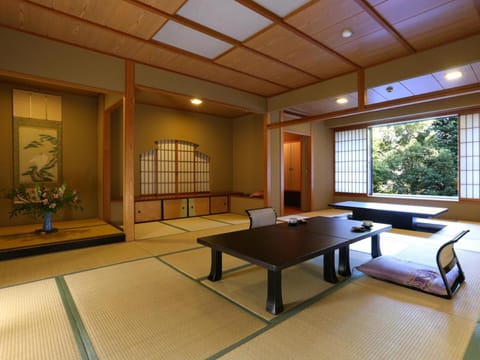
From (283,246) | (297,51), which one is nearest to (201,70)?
(297,51)

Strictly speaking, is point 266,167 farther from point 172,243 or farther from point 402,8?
point 402,8

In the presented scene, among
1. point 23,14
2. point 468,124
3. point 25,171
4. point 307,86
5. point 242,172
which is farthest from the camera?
point 242,172

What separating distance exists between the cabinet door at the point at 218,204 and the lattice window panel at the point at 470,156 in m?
5.26

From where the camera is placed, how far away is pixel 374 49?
355 cm

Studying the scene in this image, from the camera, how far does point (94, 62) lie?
354 cm

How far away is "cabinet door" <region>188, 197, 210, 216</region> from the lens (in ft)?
20.2

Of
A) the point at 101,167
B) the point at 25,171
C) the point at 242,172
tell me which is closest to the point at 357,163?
the point at 242,172

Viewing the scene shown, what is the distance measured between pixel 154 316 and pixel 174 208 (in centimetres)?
414

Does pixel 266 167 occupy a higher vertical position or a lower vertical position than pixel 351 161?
lower

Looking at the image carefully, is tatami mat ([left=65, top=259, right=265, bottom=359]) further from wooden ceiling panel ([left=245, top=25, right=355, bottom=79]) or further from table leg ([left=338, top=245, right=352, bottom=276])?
wooden ceiling panel ([left=245, top=25, right=355, bottom=79])

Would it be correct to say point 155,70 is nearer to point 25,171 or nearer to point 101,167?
point 101,167

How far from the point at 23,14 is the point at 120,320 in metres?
3.17

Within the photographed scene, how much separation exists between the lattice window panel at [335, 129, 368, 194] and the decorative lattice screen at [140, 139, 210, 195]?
3.86 m

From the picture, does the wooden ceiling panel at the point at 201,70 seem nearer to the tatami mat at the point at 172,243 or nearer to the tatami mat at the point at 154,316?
the tatami mat at the point at 172,243
